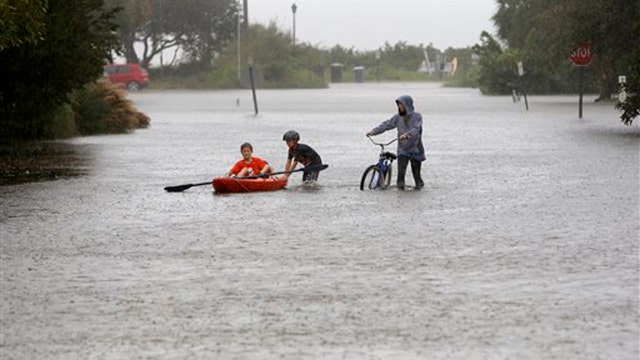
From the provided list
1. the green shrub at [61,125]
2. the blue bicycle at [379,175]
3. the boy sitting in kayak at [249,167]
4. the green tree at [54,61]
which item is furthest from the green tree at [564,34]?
the boy sitting in kayak at [249,167]

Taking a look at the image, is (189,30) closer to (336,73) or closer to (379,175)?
(336,73)

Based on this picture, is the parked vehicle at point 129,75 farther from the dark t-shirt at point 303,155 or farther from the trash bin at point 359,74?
Result: the dark t-shirt at point 303,155

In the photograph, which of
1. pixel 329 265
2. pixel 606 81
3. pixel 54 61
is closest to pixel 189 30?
pixel 606 81

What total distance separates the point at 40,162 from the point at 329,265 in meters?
14.4

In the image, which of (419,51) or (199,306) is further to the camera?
(419,51)

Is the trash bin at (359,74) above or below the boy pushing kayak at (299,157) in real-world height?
below

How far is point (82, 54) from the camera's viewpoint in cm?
2917

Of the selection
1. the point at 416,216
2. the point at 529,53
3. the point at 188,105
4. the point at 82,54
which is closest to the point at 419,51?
the point at 529,53

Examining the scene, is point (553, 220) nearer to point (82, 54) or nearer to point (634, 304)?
point (634, 304)

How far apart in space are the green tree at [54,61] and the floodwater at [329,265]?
3.55 meters

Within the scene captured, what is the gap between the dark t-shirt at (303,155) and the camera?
69.8 feet

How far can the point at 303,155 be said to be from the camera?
21391 millimetres

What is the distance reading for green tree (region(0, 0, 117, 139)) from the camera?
28516 millimetres

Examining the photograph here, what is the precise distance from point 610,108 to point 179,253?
41.9 m
